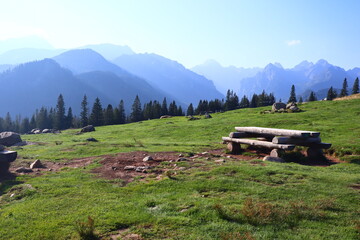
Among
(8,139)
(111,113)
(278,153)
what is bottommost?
(278,153)

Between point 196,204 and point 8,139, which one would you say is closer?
point 196,204

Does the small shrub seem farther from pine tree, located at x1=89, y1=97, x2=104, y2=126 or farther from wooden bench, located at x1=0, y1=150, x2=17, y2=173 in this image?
pine tree, located at x1=89, y1=97, x2=104, y2=126

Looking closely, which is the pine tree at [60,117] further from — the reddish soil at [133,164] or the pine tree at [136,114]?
the reddish soil at [133,164]

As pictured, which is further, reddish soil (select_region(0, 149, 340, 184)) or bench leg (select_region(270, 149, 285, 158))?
bench leg (select_region(270, 149, 285, 158))

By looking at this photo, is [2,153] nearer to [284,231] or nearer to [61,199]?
[61,199]

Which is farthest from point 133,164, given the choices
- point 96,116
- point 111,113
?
point 96,116

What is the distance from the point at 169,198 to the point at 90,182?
4804mm

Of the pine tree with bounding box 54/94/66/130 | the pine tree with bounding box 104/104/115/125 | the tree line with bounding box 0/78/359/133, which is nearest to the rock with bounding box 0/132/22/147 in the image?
the pine tree with bounding box 104/104/115/125

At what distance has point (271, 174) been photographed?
12312mm

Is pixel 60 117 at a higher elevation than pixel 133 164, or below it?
higher

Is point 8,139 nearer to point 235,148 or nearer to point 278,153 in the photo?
point 235,148

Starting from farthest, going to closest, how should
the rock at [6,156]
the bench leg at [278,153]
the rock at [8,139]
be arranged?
the rock at [8,139]
the bench leg at [278,153]
the rock at [6,156]

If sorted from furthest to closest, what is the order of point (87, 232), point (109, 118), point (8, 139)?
point (109, 118), point (8, 139), point (87, 232)

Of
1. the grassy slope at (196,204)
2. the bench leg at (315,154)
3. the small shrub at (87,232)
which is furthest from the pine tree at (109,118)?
the small shrub at (87,232)
